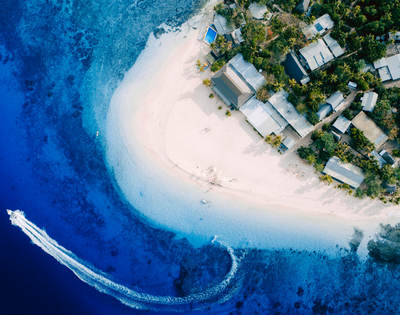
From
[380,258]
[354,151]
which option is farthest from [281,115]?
[380,258]

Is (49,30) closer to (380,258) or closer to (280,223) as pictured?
(280,223)

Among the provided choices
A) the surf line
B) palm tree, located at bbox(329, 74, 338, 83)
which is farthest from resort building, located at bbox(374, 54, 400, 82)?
the surf line

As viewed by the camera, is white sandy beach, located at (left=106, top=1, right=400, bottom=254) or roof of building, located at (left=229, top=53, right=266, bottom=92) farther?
white sandy beach, located at (left=106, top=1, right=400, bottom=254)

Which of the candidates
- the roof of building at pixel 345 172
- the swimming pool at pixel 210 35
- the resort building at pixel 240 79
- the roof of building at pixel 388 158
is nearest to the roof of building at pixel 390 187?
the roof of building at pixel 388 158

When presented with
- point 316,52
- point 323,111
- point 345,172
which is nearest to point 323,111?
point 323,111

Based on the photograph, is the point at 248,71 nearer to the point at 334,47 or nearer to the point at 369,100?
the point at 334,47

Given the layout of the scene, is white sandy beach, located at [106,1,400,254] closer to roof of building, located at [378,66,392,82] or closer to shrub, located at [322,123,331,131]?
shrub, located at [322,123,331,131]
